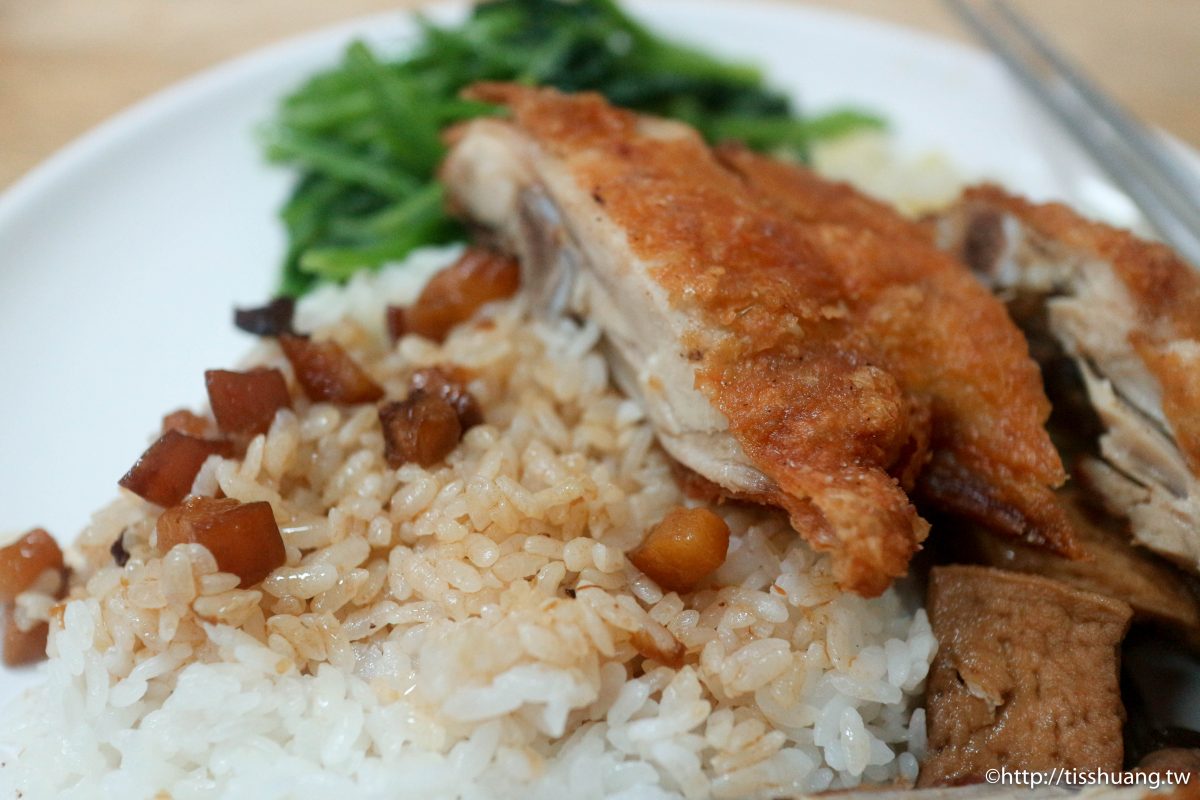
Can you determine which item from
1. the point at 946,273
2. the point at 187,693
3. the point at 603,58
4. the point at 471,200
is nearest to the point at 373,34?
the point at 603,58

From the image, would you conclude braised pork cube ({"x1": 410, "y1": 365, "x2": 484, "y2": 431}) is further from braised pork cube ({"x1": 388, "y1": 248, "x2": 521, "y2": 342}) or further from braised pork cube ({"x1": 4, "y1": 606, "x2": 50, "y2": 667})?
braised pork cube ({"x1": 4, "y1": 606, "x2": 50, "y2": 667})

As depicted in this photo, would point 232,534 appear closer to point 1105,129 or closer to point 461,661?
point 461,661

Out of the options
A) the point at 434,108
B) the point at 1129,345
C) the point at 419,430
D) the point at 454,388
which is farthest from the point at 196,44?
the point at 1129,345

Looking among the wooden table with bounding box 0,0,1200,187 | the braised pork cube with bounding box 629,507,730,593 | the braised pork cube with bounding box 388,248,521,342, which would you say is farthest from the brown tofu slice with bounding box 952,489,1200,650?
the wooden table with bounding box 0,0,1200,187

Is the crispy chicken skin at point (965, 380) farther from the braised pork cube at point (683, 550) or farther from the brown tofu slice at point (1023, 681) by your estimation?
the braised pork cube at point (683, 550)

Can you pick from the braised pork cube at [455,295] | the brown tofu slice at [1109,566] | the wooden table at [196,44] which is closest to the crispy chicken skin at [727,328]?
the braised pork cube at [455,295]
